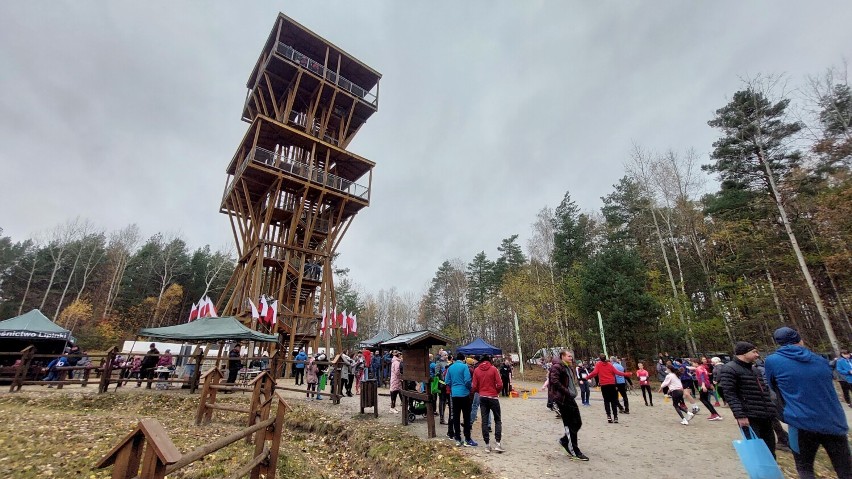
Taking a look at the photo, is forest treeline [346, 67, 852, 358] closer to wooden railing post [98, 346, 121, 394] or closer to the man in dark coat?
the man in dark coat

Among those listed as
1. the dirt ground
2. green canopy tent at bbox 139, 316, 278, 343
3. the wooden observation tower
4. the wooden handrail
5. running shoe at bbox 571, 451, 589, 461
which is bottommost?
the dirt ground

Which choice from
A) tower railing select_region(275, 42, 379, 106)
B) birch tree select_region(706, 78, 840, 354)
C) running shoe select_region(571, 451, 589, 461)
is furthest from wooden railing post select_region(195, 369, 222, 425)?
birch tree select_region(706, 78, 840, 354)

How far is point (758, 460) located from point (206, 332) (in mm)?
14632

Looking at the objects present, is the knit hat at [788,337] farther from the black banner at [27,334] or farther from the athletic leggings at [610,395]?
the black banner at [27,334]

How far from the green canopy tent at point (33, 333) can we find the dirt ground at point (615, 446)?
13.5 meters

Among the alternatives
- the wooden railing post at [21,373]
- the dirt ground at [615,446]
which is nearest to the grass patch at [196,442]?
the dirt ground at [615,446]

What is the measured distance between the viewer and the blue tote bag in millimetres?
3324

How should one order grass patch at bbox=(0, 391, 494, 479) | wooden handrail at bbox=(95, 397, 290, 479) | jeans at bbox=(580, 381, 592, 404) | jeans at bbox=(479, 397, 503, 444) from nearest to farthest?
wooden handrail at bbox=(95, 397, 290, 479) → grass patch at bbox=(0, 391, 494, 479) → jeans at bbox=(479, 397, 503, 444) → jeans at bbox=(580, 381, 592, 404)

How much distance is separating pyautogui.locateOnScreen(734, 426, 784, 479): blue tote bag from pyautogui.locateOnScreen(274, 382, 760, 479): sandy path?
7.61 ft

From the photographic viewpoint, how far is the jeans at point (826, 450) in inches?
133

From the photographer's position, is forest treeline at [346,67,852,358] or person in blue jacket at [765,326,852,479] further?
forest treeline at [346,67,852,358]

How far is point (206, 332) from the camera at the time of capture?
12.5 m

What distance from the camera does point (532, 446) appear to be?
6.98 m

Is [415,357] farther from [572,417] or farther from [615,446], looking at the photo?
[615,446]
